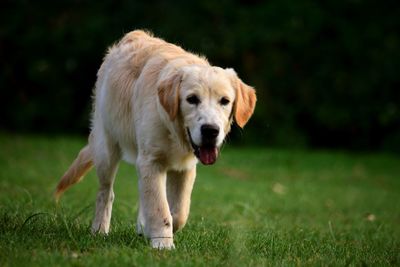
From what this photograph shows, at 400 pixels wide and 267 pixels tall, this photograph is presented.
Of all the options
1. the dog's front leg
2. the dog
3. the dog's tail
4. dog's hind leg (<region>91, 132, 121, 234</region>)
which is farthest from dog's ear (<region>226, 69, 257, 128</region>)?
the dog's tail

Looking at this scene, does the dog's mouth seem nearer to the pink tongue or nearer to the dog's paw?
the pink tongue

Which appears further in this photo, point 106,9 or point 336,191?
point 106,9

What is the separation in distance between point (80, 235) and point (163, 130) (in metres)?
1.00

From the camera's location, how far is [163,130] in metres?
5.42

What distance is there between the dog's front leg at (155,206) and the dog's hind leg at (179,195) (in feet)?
1.13

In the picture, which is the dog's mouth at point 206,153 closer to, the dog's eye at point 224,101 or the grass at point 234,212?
the dog's eye at point 224,101

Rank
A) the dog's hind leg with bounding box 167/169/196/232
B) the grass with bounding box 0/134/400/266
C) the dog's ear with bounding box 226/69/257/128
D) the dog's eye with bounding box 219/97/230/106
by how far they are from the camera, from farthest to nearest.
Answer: the dog's hind leg with bounding box 167/169/196/232 → the dog's ear with bounding box 226/69/257/128 → the dog's eye with bounding box 219/97/230/106 → the grass with bounding box 0/134/400/266

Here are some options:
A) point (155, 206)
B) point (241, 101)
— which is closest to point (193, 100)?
point (241, 101)

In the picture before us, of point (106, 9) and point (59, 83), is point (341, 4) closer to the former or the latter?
point (106, 9)

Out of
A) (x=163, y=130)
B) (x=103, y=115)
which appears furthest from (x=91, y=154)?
(x=163, y=130)

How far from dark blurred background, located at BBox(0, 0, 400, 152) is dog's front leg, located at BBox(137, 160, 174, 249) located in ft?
51.2

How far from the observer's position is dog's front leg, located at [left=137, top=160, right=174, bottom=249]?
5.19 meters

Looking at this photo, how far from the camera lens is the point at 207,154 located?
5195 millimetres

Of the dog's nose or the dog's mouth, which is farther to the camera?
the dog's mouth
